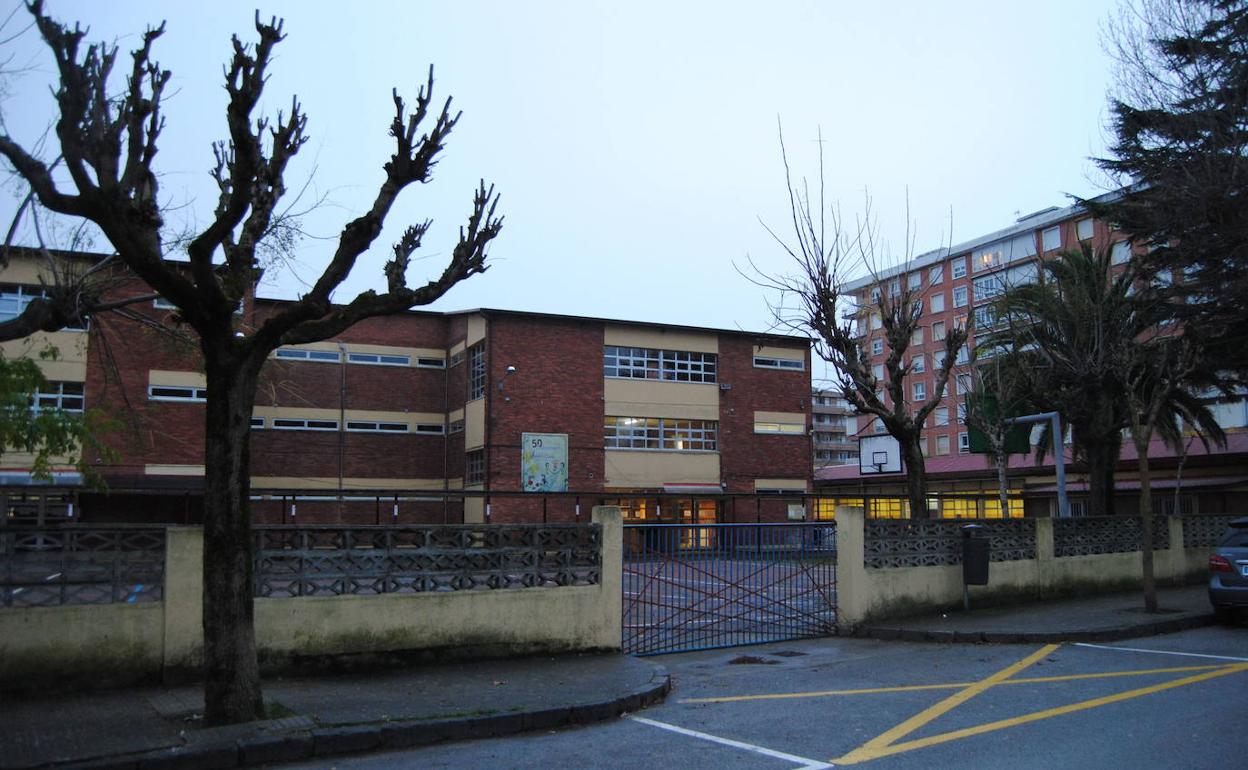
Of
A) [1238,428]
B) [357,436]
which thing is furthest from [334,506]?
[1238,428]

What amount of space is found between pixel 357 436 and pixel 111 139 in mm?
36040

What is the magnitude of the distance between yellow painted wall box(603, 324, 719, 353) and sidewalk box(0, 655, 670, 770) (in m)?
34.1

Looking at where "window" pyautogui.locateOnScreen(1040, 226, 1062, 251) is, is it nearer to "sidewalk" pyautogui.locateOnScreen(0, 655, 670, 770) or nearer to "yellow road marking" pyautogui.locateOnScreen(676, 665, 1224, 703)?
"yellow road marking" pyautogui.locateOnScreen(676, 665, 1224, 703)

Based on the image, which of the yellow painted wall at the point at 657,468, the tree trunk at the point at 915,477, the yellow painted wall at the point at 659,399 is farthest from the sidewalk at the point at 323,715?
the yellow painted wall at the point at 659,399

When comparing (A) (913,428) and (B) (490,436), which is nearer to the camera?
(A) (913,428)

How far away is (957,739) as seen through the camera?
711 cm

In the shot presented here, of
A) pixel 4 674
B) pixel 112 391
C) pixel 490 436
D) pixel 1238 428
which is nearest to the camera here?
pixel 4 674

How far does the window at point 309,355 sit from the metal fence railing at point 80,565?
3359 cm

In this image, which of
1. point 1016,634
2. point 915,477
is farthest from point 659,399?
point 1016,634

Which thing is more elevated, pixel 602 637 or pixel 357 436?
pixel 357 436

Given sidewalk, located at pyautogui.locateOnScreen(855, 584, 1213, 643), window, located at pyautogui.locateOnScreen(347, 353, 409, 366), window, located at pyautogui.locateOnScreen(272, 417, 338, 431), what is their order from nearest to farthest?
sidewalk, located at pyautogui.locateOnScreen(855, 584, 1213, 643) < window, located at pyautogui.locateOnScreen(272, 417, 338, 431) < window, located at pyautogui.locateOnScreen(347, 353, 409, 366)

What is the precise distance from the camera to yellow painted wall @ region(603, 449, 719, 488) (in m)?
42.8

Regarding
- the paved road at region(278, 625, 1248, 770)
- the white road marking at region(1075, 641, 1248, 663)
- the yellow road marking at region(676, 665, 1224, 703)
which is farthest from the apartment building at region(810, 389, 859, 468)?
the yellow road marking at region(676, 665, 1224, 703)

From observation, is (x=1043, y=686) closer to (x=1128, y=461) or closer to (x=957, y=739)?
(x=957, y=739)
